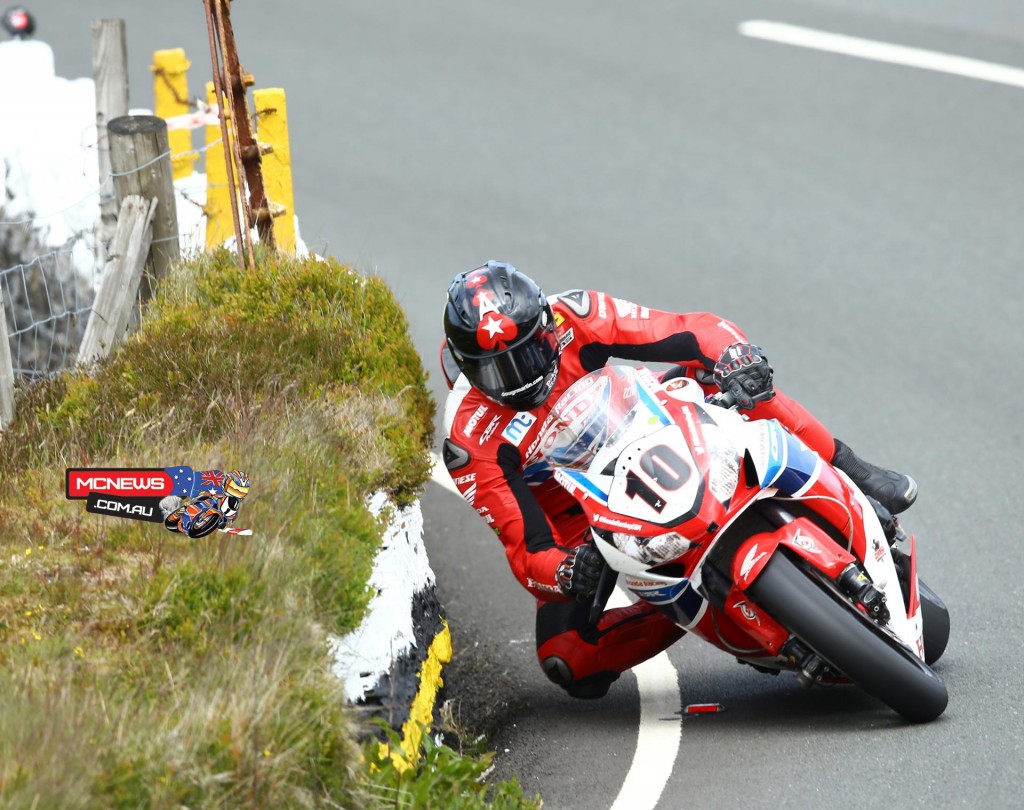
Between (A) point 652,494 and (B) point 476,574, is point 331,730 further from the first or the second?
(B) point 476,574

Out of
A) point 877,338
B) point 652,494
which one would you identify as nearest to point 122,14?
point 877,338

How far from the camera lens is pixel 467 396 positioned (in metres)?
6.21

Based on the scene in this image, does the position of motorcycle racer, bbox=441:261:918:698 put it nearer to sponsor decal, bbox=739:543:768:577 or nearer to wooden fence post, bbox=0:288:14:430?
sponsor decal, bbox=739:543:768:577

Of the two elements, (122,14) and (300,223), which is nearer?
(300,223)

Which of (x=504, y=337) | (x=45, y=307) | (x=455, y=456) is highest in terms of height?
(x=504, y=337)

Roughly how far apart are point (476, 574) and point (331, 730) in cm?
321

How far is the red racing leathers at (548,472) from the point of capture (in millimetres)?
6004

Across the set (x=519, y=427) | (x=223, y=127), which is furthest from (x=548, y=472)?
(x=223, y=127)

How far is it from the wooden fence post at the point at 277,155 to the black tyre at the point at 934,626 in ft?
14.4

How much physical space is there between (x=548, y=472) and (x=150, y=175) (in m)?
2.98

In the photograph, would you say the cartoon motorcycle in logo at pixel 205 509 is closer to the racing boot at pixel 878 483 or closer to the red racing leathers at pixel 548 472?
the red racing leathers at pixel 548 472

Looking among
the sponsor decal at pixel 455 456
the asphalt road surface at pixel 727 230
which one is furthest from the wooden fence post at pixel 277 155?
the sponsor decal at pixel 455 456

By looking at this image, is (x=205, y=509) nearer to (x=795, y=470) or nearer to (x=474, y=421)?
(x=474, y=421)

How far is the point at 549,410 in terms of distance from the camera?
19.5ft
